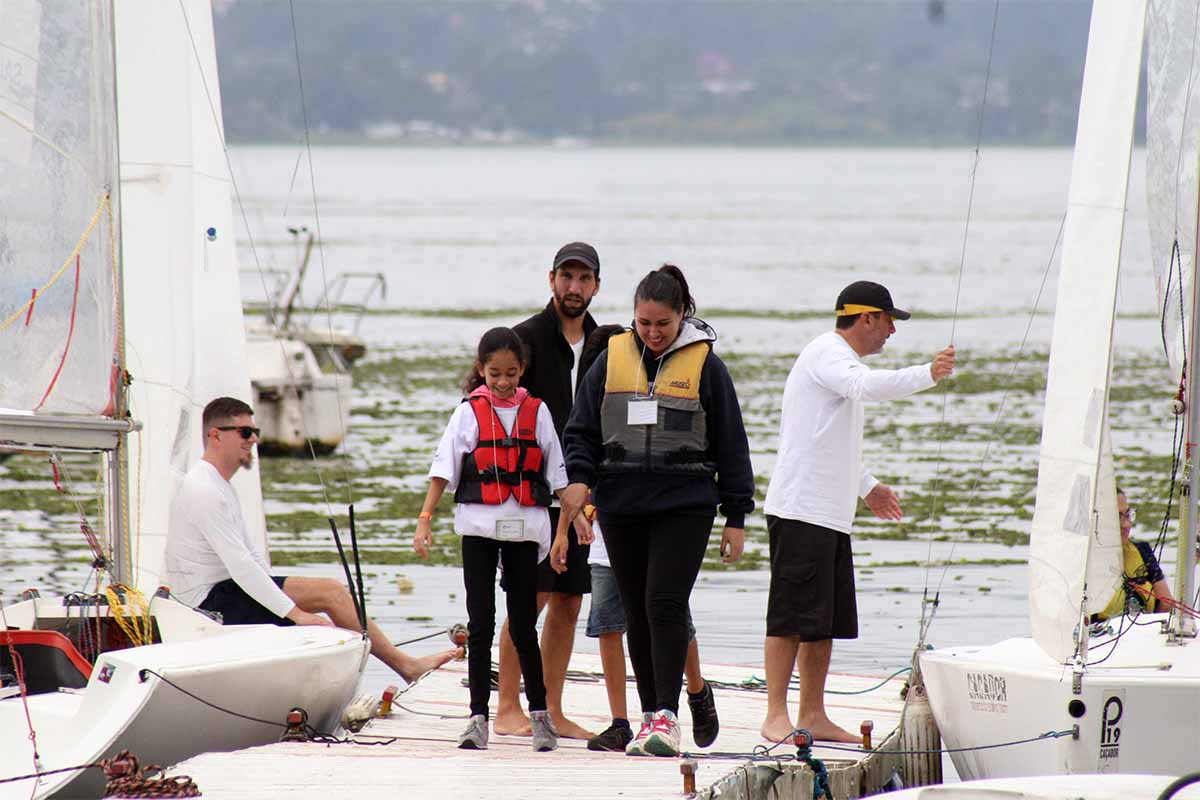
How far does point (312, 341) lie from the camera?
77.2ft

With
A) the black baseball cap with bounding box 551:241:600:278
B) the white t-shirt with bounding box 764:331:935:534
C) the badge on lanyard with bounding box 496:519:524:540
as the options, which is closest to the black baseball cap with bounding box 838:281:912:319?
the white t-shirt with bounding box 764:331:935:534

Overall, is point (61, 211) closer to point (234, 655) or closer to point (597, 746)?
point (234, 655)

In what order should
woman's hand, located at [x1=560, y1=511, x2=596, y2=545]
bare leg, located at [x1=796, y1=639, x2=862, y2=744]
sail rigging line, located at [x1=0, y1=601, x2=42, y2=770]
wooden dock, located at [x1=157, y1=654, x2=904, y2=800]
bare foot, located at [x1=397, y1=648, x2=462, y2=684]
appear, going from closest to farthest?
wooden dock, located at [x1=157, y1=654, x2=904, y2=800] → sail rigging line, located at [x1=0, y1=601, x2=42, y2=770] → woman's hand, located at [x1=560, y1=511, x2=596, y2=545] → bare leg, located at [x1=796, y1=639, x2=862, y2=744] → bare foot, located at [x1=397, y1=648, x2=462, y2=684]

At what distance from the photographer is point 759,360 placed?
94.8 ft

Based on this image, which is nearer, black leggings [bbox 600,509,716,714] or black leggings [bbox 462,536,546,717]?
black leggings [bbox 600,509,716,714]

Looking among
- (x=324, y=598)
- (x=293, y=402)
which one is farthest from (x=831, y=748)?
(x=293, y=402)

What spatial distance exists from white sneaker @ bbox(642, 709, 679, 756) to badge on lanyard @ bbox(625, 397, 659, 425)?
990mm

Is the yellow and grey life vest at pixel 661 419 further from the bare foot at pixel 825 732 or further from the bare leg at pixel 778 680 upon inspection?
the bare foot at pixel 825 732

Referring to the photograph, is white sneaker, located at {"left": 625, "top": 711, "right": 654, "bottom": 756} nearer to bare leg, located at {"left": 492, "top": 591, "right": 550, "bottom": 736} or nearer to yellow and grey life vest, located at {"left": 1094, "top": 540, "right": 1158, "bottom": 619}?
bare leg, located at {"left": 492, "top": 591, "right": 550, "bottom": 736}

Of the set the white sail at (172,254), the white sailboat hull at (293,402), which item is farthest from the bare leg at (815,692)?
the white sailboat hull at (293,402)

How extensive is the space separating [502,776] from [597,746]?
0.60 meters

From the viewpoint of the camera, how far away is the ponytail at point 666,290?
6883 millimetres

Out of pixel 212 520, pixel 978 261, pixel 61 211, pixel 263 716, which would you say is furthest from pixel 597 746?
pixel 978 261

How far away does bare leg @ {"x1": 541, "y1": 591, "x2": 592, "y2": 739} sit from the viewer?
7.68m
